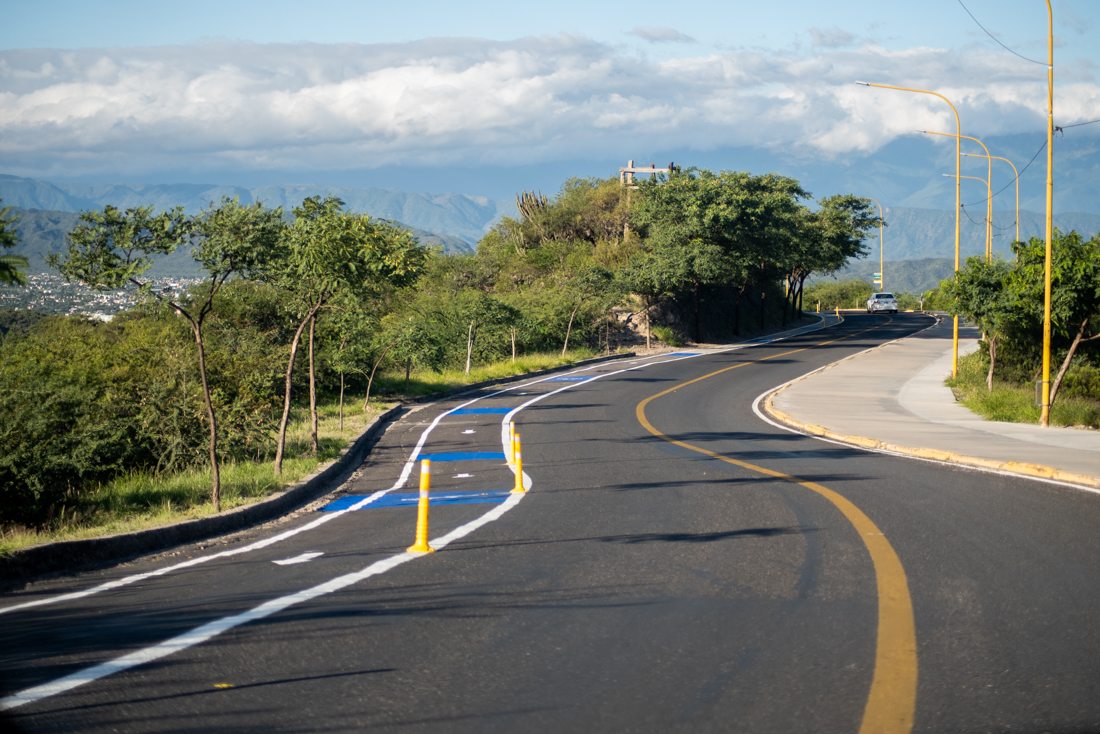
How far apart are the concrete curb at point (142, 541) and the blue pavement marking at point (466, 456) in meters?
3.10

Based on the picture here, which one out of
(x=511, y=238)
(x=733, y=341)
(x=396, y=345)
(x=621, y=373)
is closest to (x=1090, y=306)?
(x=621, y=373)

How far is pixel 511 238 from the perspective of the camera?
223 feet

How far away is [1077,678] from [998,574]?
6.93ft

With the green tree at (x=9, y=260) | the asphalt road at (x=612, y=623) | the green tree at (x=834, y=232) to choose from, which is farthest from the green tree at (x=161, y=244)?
the green tree at (x=834, y=232)

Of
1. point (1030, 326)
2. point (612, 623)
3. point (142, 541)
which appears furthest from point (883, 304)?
point (612, 623)

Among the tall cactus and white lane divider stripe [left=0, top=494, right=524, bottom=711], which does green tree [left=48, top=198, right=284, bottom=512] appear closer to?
white lane divider stripe [left=0, top=494, right=524, bottom=711]

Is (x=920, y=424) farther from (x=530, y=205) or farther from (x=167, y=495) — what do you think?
(x=530, y=205)

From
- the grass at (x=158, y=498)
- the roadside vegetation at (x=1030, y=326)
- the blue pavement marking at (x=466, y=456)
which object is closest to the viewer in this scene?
the grass at (x=158, y=498)

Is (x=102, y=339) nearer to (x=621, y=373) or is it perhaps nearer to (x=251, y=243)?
(x=251, y=243)

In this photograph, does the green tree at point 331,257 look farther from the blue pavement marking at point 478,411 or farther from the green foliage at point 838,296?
the green foliage at point 838,296

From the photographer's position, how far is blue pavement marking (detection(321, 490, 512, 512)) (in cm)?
1016

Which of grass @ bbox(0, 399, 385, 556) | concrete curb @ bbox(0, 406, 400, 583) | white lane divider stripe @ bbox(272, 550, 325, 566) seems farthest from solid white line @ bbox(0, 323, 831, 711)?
grass @ bbox(0, 399, 385, 556)

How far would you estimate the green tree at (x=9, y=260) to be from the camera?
439 cm

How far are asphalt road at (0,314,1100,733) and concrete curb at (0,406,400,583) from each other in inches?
14.6
